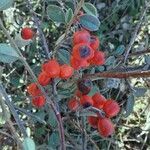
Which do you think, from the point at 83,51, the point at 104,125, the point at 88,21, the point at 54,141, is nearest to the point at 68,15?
the point at 88,21

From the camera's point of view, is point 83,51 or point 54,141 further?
point 54,141

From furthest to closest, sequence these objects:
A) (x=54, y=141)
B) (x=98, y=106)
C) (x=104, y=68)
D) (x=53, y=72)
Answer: (x=104, y=68)
(x=54, y=141)
(x=98, y=106)
(x=53, y=72)

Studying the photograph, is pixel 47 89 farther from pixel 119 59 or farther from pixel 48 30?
pixel 48 30

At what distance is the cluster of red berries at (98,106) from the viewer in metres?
0.95

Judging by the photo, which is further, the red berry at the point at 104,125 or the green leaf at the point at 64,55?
the green leaf at the point at 64,55

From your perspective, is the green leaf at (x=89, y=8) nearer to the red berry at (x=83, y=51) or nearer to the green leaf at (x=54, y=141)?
the red berry at (x=83, y=51)

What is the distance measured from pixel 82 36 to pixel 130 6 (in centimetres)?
106

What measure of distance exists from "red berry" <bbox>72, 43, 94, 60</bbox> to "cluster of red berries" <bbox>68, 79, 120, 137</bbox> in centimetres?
8

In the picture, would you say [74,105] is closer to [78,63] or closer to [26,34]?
[78,63]

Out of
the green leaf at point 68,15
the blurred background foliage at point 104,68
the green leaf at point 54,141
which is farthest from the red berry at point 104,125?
the blurred background foliage at point 104,68

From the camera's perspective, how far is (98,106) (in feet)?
3.26

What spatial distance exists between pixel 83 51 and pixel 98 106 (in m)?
0.17

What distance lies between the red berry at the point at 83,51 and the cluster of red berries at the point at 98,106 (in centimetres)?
8

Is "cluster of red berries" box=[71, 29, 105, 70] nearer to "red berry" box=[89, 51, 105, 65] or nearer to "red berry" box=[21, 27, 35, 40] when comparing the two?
"red berry" box=[89, 51, 105, 65]
